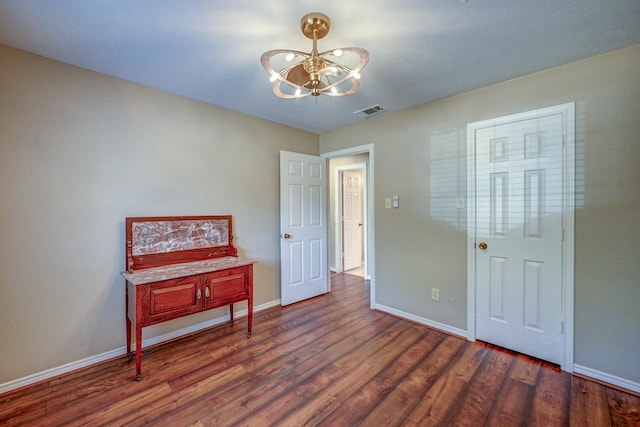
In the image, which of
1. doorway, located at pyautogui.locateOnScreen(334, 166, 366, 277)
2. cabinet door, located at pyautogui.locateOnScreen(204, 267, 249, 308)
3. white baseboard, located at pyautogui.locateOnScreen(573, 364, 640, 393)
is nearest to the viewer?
white baseboard, located at pyautogui.locateOnScreen(573, 364, 640, 393)

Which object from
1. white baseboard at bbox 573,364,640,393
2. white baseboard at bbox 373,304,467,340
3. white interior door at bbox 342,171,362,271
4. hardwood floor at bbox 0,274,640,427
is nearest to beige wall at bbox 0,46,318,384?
hardwood floor at bbox 0,274,640,427

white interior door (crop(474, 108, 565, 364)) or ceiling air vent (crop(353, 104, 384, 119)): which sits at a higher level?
ceiling air vent (crop(353, 104, 384, 119))

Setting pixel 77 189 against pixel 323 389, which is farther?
pixel 77 189

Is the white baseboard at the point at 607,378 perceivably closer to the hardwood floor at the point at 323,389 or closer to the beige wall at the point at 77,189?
the hardwood floor at the point at 323,389

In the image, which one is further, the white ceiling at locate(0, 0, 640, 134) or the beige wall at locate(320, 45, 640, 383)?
the beige wall at locate(320, 45, 640, 383)

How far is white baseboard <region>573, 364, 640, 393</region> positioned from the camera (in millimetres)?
1837

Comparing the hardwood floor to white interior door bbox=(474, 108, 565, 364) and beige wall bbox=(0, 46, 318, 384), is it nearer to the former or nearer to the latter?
white interior door bbox=(474, 108, 565, 364)

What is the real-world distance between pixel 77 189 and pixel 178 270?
3.22 feet

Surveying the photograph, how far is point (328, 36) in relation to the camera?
1.72 m

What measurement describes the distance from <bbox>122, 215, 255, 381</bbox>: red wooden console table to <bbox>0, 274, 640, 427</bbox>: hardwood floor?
282 mm

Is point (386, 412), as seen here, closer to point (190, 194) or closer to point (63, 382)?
point (63, 382)

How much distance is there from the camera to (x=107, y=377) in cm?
202

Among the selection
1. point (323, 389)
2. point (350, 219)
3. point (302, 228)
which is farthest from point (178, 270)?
point (350, 219)

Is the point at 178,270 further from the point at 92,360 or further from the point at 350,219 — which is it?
the point at 350,219
